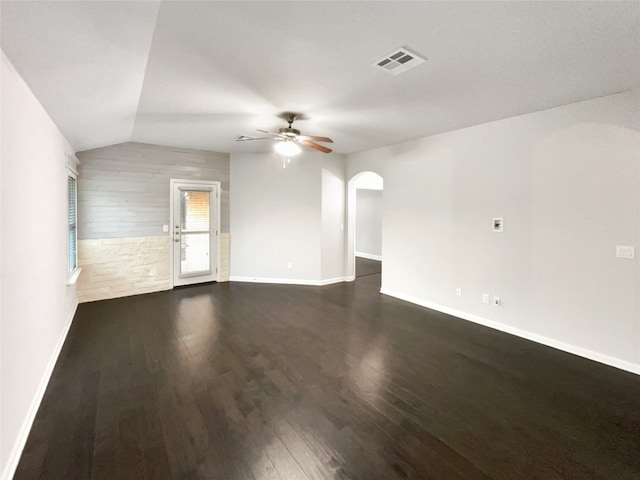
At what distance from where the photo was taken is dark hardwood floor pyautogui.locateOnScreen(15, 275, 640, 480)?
1.82m

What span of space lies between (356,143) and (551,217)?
9.85ft

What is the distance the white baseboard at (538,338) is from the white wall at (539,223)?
13 millimetres

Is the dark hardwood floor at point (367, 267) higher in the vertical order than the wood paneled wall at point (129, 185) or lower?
lower

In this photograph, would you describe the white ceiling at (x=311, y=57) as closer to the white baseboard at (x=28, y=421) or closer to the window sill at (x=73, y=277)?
the window sill at (x=73, y=277)

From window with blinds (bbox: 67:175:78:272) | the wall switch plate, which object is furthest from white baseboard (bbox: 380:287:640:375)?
window with blinds (bbox: 67:175:78:272)

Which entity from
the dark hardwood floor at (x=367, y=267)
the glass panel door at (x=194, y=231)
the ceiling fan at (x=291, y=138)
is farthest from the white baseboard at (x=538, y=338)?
the glass panel door at (x=194, y=231)

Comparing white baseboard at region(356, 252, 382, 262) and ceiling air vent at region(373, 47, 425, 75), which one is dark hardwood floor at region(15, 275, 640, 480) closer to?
ceiling air vent at region(373, 47, 425, 75)

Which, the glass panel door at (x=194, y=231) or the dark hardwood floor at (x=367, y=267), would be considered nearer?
the glass panel door at (x=194, y=231)

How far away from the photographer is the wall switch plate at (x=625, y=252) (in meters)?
2.94

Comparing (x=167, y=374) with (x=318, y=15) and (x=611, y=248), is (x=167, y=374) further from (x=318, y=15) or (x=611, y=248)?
(x=611, y=248)

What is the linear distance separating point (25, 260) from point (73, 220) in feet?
9.73

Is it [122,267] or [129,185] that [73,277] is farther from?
[129,185]

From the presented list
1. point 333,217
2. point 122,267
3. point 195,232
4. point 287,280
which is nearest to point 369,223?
point 333,217

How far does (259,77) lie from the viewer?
2.65 metres
